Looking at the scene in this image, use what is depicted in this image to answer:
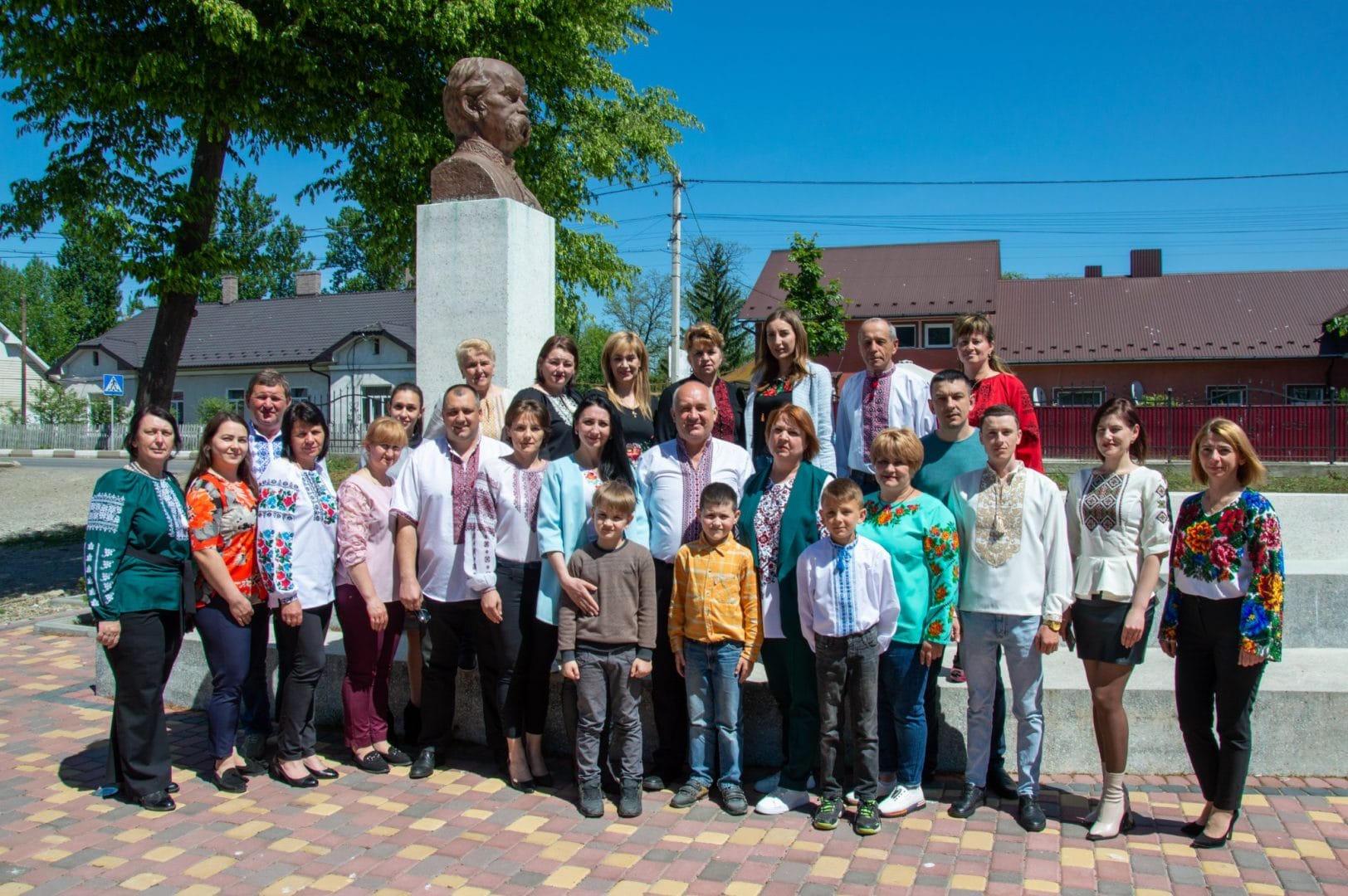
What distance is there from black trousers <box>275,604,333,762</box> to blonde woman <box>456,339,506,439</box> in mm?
1282

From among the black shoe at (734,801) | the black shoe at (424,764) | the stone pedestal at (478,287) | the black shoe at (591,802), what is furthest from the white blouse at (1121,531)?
the stone pedestal at (478,287)

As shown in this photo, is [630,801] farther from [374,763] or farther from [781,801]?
[374,763]

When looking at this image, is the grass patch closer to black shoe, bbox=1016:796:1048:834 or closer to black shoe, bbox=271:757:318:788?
black shoe, bbox=271:757:318:788

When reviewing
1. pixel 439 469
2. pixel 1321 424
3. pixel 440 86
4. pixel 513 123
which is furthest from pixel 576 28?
pixel 1321 424

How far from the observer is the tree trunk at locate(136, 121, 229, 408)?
33.6 feet

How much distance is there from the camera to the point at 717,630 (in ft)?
13.6

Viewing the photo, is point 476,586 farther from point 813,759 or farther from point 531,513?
point 813,759

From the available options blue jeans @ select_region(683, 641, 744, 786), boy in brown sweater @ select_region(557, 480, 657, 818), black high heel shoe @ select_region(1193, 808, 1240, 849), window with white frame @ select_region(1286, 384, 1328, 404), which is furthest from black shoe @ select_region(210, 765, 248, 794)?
window with white frame @ select_region(1286, 384, 1328, 404)

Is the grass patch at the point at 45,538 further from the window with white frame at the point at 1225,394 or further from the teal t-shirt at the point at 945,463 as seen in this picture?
the window with white frame at the point at 1225,394

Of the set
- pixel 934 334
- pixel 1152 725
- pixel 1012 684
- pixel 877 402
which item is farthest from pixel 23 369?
pixel 1152 725

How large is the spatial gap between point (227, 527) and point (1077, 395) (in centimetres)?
3135

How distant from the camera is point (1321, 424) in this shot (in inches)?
837

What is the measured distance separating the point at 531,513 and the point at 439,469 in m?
0.48

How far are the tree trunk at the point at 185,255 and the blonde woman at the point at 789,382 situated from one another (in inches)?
295
